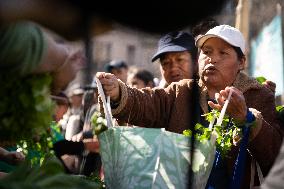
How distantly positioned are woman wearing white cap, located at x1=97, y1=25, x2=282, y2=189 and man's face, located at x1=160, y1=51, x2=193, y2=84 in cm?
88

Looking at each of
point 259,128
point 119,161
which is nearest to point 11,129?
point 119,161

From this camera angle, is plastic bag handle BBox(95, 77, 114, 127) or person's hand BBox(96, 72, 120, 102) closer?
plastic bag handle BBox(95, 77, 114, 127)

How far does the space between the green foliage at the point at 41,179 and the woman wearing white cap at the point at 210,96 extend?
1.04 m

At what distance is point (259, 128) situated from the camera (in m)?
3.66

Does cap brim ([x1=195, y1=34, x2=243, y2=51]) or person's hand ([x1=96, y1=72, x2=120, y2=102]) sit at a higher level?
cap brim ([x1=195, y1=34, x2=243, y2=51])

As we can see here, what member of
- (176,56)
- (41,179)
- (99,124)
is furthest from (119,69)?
(41,179)

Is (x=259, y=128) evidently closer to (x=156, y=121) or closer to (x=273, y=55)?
(x=156, y=121)

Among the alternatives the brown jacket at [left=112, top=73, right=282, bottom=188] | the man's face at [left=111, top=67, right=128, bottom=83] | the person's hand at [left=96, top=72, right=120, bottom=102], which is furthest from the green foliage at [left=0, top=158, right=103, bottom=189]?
the man's face at [left=111, top=67, right=128, bottom=83]

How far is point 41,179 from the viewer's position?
2.79 meters

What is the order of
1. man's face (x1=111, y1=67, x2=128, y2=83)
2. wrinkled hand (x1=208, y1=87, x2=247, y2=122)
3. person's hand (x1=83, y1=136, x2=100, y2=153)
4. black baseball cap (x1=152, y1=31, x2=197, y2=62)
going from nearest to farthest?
1. wrinkled hand (x1=208, y1=87, x2=247, y2=122)
2. black baseball cap (x1=152, y1=31, x2=197, y2=62)
3. person's hand (x1=83, y1=136, x2=100, y2=153)
4. man's face (x1=111, y1=67, x2=128, y2=83)

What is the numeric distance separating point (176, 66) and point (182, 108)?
1.06 meters

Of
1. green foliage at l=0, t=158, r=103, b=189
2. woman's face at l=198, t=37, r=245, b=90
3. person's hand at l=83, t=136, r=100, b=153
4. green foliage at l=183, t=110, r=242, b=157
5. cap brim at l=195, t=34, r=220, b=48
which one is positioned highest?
cap brim at l=195, t=34, r=220, b=48

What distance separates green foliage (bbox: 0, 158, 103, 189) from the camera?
2684 millimetres

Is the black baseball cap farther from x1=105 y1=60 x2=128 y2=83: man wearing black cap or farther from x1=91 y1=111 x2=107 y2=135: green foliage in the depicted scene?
x1=105 y1=60 x2=128 y2=83: man wearing black cap
